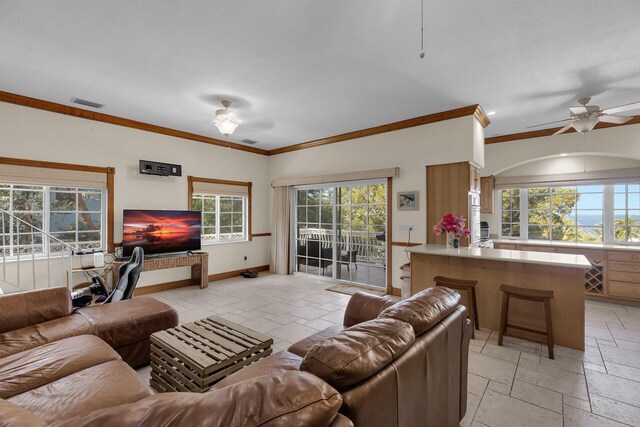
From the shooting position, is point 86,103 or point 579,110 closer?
point 579,110

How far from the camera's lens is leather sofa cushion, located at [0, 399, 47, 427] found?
110cm

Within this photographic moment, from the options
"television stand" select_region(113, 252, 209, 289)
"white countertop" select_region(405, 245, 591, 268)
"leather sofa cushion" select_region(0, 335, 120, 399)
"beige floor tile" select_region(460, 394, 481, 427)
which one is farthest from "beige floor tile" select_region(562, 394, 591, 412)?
"television stand" select_region(113, 252, 209, 289)

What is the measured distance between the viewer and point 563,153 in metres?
5.13

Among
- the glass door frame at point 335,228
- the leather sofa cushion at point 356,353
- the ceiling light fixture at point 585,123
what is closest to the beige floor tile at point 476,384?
the leather sofa cushion at point 356,353

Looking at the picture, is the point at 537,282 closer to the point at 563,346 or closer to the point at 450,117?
the point at 563,346

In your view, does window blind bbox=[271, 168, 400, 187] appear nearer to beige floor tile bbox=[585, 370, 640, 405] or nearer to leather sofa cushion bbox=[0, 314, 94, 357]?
beige floor tile bbox=[585, 370, 640, 405]

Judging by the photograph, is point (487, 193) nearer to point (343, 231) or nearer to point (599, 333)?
point (343, 231)

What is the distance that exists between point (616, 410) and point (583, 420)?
33 cm

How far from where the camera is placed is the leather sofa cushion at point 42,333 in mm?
2072

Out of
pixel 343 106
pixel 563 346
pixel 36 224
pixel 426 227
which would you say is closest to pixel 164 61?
pixel 343 106

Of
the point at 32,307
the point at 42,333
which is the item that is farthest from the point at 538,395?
the point at 32,307

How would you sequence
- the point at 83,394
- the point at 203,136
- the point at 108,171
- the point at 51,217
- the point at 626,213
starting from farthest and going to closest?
the point at 203,136 → the point at 626,213 → the point at 108,171 → the point at 51,217 → the point at 83,394

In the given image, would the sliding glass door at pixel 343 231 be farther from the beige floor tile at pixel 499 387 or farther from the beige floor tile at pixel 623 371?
the beige floor tile at pixel 623 371

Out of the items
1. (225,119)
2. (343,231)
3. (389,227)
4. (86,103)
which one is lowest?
(343,231)
